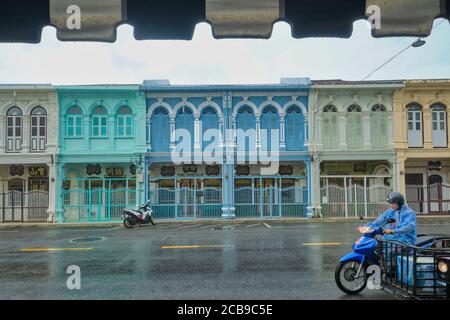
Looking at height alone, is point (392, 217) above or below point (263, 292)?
above

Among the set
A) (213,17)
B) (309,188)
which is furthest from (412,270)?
(309,188)

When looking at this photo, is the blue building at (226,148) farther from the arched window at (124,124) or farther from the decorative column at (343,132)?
the decorative column at (343,132)

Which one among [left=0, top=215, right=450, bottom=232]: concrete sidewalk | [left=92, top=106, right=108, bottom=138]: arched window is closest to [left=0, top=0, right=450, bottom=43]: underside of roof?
[left=0, top=215, right=450, bottom=232]: concrete sidewalk

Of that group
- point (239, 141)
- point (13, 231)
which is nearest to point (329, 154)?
point (239, 141)

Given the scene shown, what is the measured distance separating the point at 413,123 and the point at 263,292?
19.5 meters

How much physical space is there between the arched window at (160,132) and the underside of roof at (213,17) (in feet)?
65.5

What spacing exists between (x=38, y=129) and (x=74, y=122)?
6.46 ft

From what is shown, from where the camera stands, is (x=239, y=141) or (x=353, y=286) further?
(x=239, y=141)

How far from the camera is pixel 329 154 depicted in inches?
897

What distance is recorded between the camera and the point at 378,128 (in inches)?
906

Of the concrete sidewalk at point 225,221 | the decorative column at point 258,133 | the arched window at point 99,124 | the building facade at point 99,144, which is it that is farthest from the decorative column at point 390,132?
the arched window at point 99,124

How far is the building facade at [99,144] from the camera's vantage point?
72.5 feet

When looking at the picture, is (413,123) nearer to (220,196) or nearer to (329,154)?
(329,154)
